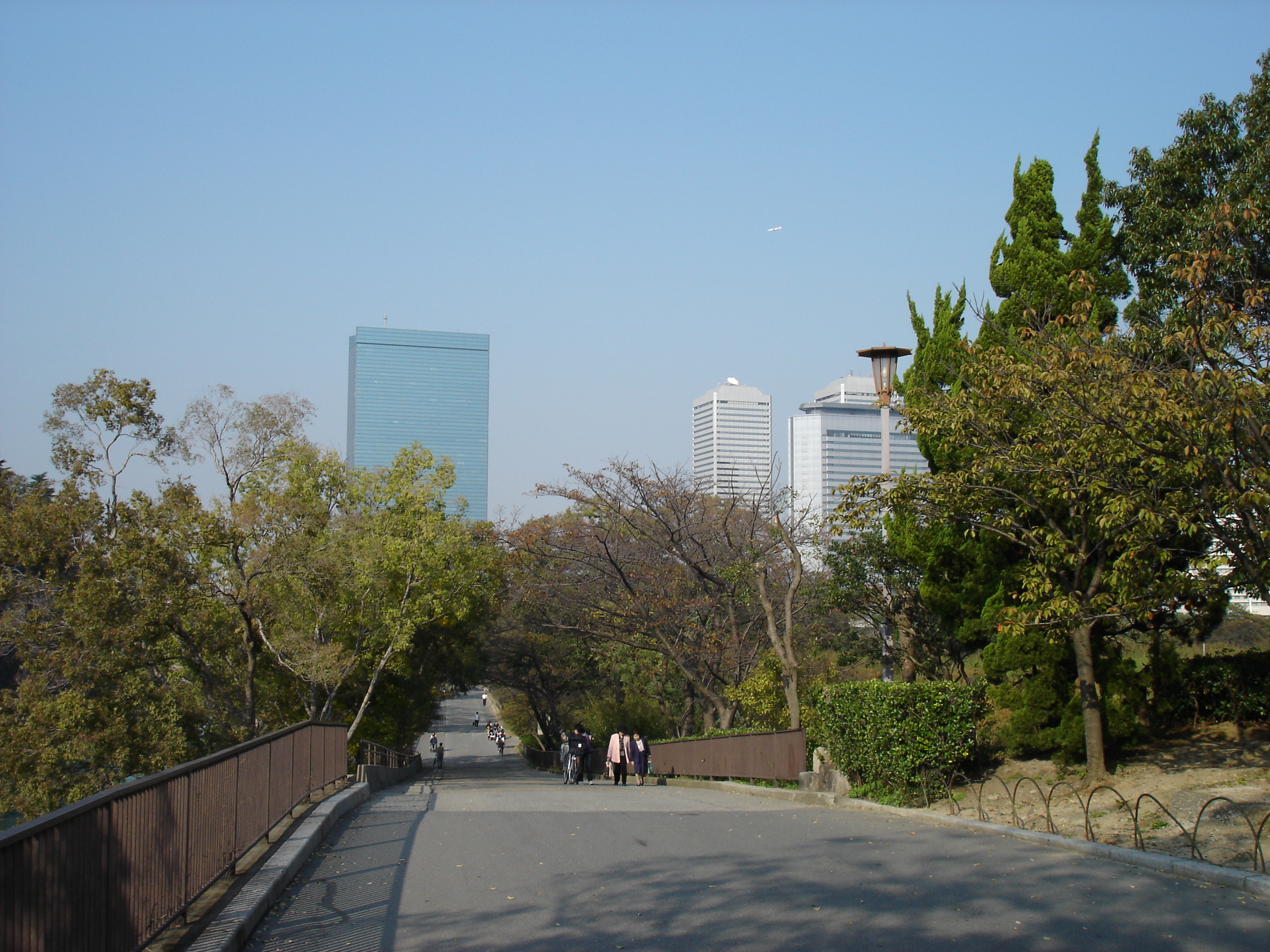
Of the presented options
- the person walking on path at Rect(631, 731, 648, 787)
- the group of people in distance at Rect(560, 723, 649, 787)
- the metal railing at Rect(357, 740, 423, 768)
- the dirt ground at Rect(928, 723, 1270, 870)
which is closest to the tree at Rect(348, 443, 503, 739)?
the metal railing at Rect(357, 740, 423, 768)

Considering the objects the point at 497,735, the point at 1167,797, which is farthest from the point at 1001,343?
the point at 497,735

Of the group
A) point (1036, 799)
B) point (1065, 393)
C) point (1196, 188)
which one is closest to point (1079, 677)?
point (1036, 799)

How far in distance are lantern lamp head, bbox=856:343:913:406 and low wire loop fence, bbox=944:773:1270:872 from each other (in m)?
6.51

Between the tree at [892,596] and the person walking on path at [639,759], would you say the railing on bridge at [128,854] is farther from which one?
the person walking on path at [639,759]

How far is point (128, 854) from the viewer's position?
5488mm

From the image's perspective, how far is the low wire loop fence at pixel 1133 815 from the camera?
333 inches

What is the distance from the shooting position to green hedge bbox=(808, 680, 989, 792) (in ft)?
43.6

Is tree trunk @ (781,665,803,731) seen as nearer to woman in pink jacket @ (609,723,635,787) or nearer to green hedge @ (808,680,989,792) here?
green hedge @ (808,680,989,792)

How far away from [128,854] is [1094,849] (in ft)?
25.8

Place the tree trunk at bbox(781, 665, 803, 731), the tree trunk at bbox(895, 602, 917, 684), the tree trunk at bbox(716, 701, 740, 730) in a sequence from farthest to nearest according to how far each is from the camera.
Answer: the tree trunk at bbox(716, 701, 740, 730), the tree trunk at bbox(895, 602, 917, 684), the tree trunk at bbox(781, 665, 803, 731)

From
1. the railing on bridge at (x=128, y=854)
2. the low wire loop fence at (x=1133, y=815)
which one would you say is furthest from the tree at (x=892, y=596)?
the railing on bridge at (x=128, y=854)

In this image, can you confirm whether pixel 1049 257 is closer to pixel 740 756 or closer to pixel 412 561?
pixel 740 756

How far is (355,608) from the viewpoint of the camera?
3381cm

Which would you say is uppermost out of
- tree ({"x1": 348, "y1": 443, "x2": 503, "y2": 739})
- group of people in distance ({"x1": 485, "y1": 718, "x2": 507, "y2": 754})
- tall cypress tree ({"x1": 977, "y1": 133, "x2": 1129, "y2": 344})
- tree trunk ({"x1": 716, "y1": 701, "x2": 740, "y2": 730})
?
tall cypress tree ({"x1": 977, "y1": 133, "x2": 1129, "y2": 344})
